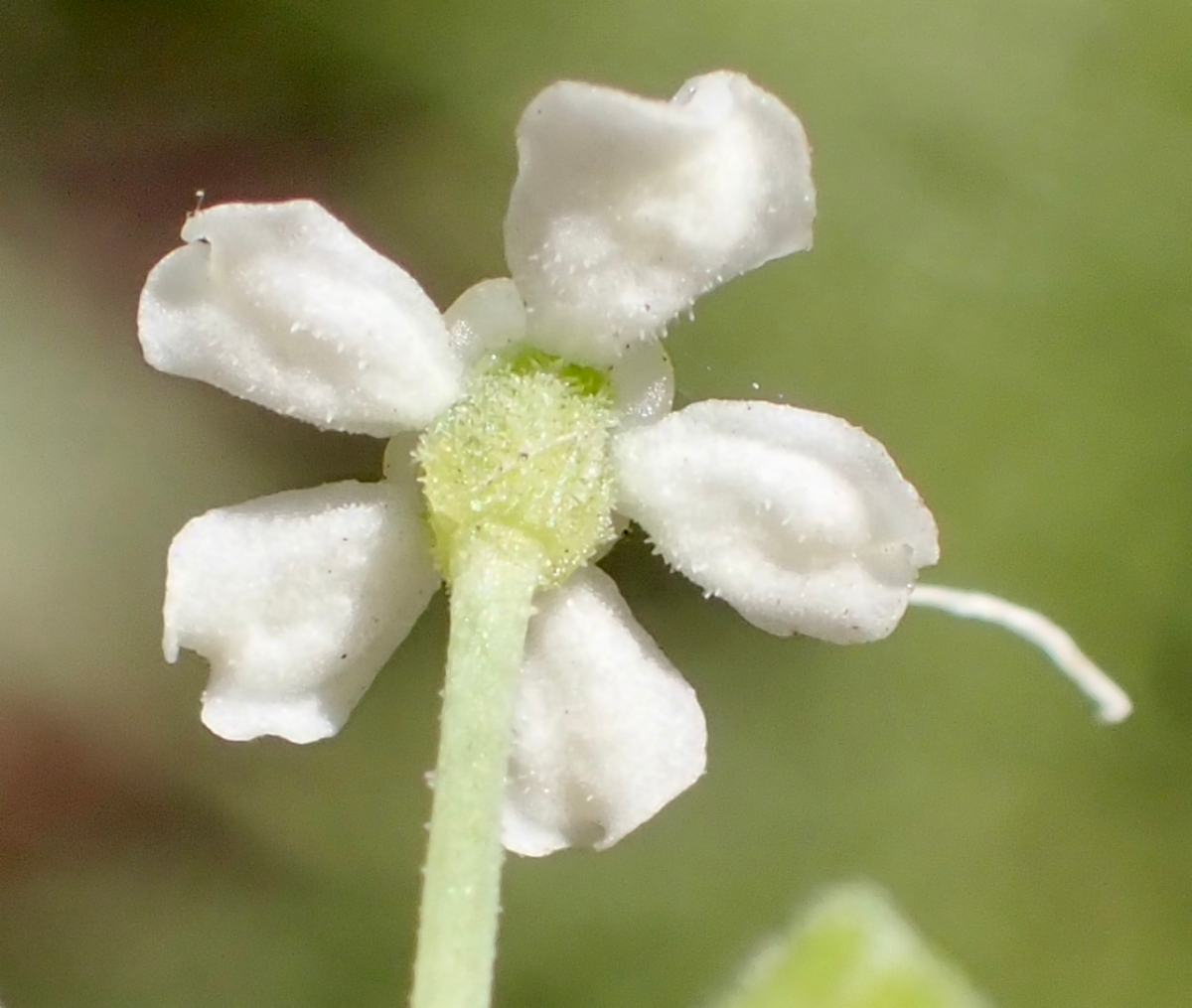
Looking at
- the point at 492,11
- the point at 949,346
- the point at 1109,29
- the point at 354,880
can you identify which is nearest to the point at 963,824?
the point at 949,346

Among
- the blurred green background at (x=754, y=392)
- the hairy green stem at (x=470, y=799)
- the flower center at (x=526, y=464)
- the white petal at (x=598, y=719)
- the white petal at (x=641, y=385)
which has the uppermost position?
the blurred green background at (x=754, y=392)

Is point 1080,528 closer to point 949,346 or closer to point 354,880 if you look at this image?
point 949,346

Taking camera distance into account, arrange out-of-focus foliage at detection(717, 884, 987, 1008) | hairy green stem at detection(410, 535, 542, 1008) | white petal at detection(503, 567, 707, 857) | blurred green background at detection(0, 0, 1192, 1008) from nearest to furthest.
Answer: hairy green stem at detection(410, 535, 542, 1008)
white petal at detection(503, 567, 707, 857)
out-of-focus foliage at detection(717, 884, 987, 1008)
blurred green background at detection(0, 0, 1192, 1008)

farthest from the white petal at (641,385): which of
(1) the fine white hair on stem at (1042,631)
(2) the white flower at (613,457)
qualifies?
(1) the fine white hair on stem at (1042,631)

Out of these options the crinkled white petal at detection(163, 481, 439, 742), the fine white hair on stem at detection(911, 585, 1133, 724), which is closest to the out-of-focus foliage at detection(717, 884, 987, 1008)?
the fine white hair on stem at detection(911, 585, 1133, 724)

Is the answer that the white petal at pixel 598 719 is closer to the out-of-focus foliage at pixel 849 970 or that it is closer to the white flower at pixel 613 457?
the white flower at pixel 613 457

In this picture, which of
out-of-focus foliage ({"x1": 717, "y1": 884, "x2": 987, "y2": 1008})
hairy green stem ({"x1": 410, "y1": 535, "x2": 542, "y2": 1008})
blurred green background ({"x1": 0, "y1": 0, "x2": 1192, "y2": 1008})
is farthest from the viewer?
blurred green background ({"x1": 0, "y1": 0, "x2": 1192, "y2": 1008})

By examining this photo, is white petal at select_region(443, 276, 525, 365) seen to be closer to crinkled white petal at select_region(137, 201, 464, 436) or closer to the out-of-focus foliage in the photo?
crinkled white petal at select_region(137, 201, 464, 436)
